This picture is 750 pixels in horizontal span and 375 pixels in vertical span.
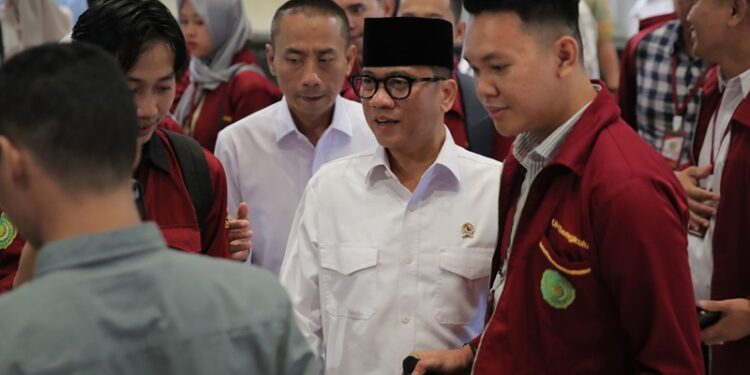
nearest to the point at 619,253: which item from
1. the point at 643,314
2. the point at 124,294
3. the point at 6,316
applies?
the point at 643,314

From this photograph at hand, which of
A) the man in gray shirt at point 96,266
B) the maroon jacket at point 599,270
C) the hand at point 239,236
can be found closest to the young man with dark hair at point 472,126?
the hand at point 239,236

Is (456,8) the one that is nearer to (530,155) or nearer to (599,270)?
(530,155)

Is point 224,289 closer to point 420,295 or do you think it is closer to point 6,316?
point 6,316

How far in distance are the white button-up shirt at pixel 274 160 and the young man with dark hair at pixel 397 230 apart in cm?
68

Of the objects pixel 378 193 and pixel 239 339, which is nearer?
pixel 239 339

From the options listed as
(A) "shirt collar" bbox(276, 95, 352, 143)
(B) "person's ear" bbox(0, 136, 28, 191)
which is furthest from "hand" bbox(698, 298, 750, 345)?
(B) "person's ear" bbox(0, 136, 28, 191)

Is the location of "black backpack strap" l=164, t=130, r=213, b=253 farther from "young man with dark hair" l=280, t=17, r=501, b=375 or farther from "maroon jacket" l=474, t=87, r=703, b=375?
"maroon jacket" l=474, t=87, r=703, b=375

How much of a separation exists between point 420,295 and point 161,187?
735 millimetres

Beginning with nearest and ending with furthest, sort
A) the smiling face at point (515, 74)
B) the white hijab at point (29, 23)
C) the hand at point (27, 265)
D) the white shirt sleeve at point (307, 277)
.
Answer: the hand at point (27, 265), the smiling face at point (515, 74), the white shirt sleeve at point (307, 277), the white hijab at point (29, 23)

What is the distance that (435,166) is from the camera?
3.03 metres

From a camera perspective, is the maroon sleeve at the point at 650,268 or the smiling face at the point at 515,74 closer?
the maroon sleeve at the point at 650,268

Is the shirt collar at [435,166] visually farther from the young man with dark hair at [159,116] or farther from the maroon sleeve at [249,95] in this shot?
the maroon sleeve at [249,95]

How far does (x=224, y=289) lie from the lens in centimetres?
174

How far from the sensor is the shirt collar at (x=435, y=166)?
303 cm
